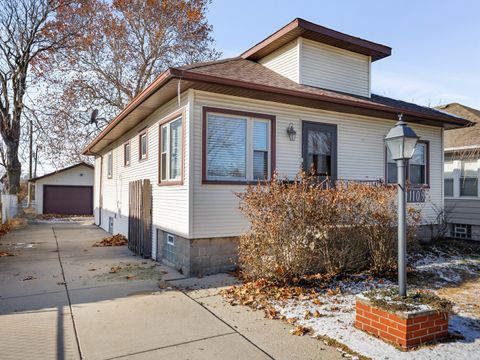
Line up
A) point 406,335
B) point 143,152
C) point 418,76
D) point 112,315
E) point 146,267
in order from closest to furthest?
1. point 406,335
2. point 112,315
3. point 146,267
4. point 143,152
5. point 418,76

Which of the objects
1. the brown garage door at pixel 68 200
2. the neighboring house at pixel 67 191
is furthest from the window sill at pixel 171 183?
the brown garage door at pixel 68 200

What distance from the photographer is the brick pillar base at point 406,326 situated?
11.7 feet

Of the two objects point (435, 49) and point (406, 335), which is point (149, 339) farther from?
point (435, 49)

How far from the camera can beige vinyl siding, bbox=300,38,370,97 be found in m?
9.16

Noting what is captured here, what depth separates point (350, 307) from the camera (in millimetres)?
4820

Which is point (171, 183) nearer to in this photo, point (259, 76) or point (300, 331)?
point (259, 76)

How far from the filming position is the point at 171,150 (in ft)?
25.9

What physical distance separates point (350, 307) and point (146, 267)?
14.8 ft

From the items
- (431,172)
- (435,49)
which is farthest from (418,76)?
(431,172)

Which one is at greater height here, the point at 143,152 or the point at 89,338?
the point at 143,152

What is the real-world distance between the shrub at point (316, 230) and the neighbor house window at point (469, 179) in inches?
301

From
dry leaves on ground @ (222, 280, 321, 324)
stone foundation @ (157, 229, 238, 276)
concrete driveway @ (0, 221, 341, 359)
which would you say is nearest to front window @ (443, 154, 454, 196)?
stone foundation @ (157, 229, 238, 276)

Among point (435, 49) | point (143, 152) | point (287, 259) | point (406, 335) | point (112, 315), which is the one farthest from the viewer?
point (435, 49)

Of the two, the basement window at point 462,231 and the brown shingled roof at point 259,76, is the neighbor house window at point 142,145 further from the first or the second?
the basement window at point 462,231
